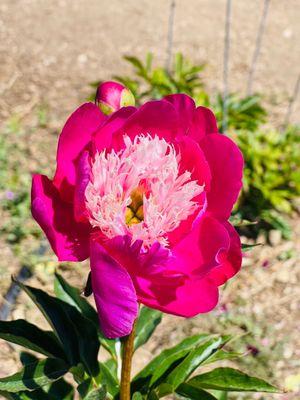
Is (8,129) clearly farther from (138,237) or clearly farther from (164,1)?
(138,237)

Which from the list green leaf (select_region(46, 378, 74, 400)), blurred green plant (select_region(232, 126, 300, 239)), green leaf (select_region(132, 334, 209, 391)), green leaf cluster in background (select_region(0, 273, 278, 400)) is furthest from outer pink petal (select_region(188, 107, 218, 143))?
blurred green plant (select_region(232, 126, 300, 239))

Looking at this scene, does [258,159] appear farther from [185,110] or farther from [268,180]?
[185,110]

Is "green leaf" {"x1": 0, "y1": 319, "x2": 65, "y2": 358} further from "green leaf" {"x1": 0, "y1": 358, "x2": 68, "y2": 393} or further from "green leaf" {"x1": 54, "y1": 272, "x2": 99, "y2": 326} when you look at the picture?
"green leaf" {"x1": 54, "y1": 272, "x2": 99, "y2": 326}

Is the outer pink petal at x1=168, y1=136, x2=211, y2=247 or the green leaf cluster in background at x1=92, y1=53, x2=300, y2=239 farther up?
the outer pink petal at x1=168, y1=136, x2=211, y2=247

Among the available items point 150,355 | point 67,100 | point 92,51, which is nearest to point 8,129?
point 67,100

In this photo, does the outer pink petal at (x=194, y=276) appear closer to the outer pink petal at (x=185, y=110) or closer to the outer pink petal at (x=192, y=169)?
the outer pink petal at (x=192, y=169)

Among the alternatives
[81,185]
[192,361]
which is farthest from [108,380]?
[81,185]
